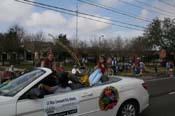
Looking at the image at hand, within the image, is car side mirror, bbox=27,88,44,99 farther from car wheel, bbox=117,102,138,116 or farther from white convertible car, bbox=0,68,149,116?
car wheel, bbox=117,102,138,116

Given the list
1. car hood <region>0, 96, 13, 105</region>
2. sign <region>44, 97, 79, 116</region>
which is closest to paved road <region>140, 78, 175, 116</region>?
sign <region>44, 97, 79, 116</region>

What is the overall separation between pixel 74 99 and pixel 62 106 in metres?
0.31

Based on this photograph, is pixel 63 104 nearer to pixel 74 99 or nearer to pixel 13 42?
pixel 74 99

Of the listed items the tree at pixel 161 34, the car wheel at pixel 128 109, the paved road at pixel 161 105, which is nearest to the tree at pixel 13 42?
the tree at pixel 161 34

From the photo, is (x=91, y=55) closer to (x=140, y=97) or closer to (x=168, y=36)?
(x=168, y=36)

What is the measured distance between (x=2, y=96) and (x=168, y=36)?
174 ft

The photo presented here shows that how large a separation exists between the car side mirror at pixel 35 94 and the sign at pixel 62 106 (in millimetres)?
229

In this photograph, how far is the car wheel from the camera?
25.3ft

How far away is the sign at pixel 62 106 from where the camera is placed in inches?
249

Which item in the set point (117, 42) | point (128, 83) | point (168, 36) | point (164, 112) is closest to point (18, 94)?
point (128, 83)

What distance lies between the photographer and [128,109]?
7859 mm

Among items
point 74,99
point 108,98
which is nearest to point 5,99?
point 74,99

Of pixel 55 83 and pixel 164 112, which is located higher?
pixel 55 83

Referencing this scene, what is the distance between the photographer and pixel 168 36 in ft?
188
